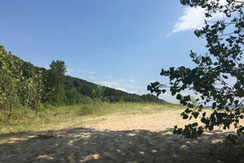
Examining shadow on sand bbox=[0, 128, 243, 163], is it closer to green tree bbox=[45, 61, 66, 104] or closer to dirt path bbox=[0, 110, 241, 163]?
dirt path bbox=[0, 110, 241, 163]

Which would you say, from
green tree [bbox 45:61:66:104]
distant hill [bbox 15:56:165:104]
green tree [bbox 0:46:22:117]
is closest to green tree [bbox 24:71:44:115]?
green tree [bbox 0:46:22:117]

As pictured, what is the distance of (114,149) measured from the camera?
5.32 m

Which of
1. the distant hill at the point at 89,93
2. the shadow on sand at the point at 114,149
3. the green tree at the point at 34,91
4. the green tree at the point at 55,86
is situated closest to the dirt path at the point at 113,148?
the shadow on sand at the point at 114,149

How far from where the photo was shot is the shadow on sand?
183 inches

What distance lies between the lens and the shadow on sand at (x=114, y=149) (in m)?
4.65

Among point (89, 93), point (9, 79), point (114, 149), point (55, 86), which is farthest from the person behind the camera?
point (89, 93)

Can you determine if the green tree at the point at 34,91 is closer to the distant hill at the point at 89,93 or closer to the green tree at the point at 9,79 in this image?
the green tree at the point at 9,79

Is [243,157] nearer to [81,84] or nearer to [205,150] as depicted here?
[205,150]

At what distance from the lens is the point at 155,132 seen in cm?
716

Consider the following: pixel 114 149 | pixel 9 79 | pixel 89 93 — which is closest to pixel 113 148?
pixel 114 149

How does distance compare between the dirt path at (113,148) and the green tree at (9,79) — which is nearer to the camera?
the dirt path at (113,148)

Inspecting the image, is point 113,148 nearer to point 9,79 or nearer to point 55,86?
point 9,79

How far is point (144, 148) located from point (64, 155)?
224 cm

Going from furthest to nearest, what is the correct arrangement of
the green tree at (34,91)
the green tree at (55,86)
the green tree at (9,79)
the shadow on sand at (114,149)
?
the green tree at (55,86) → the green tree at (34,91) → the green tree at (9,79) → the shadow on sand at (114,149)
